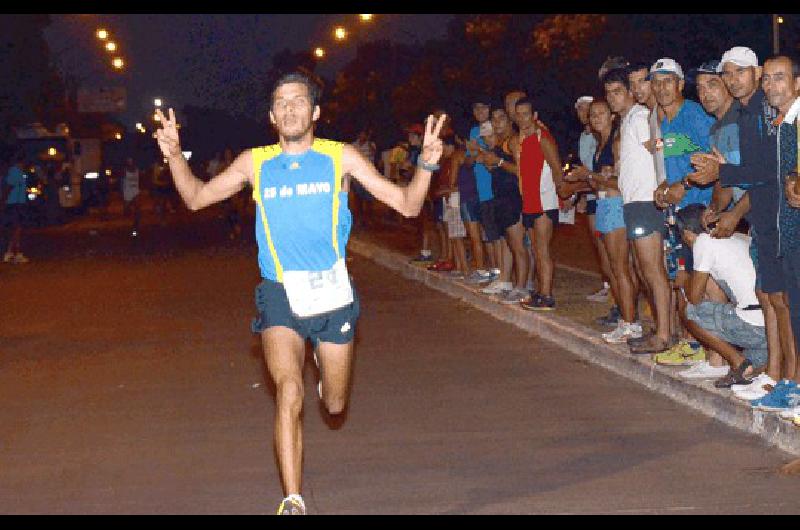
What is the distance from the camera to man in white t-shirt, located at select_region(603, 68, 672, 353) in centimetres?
1117

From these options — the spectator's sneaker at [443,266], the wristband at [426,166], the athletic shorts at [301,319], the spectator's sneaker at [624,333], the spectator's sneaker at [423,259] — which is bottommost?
the spectator's sneaker at [423,259]

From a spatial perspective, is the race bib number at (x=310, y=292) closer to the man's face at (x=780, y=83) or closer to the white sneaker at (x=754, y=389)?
the man's face at (x=780, y=83)

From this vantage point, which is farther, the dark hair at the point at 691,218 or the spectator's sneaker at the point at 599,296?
the spectator's sneaker at the point at 599,296

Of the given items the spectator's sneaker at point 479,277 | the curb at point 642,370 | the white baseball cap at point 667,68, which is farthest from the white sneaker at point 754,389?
the spectator's sneaker at point 479,277

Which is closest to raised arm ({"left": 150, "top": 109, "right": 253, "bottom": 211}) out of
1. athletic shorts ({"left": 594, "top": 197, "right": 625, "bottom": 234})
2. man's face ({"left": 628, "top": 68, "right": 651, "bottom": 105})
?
man's face ({"left": 628, "top": 68, "right": 651, "bottom": 105})

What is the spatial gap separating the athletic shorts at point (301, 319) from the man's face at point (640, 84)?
4775 mm

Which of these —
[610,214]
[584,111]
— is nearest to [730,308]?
[610,214]

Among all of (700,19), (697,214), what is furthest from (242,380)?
(700,19)

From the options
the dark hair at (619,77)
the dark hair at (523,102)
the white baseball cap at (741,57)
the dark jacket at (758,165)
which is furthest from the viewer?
the dark hair at (523,102)

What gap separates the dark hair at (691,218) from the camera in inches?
392

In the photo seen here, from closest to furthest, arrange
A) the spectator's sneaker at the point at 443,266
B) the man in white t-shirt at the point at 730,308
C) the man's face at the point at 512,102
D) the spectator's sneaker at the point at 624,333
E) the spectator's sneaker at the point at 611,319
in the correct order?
1. the man in white t-shirt at the point at 730,308
2. the spectator's sneaker at the point at 624,333
3. the spectator's sneaker at the point at 611,319
4. the man's face at the point at 512,102
5. the spectator's sneaker at the point at 443,266

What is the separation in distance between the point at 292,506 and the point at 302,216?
1.39 metres

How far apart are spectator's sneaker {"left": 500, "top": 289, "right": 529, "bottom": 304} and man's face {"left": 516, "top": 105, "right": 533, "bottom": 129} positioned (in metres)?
1.81

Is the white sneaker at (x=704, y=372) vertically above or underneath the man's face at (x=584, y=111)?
underneath
